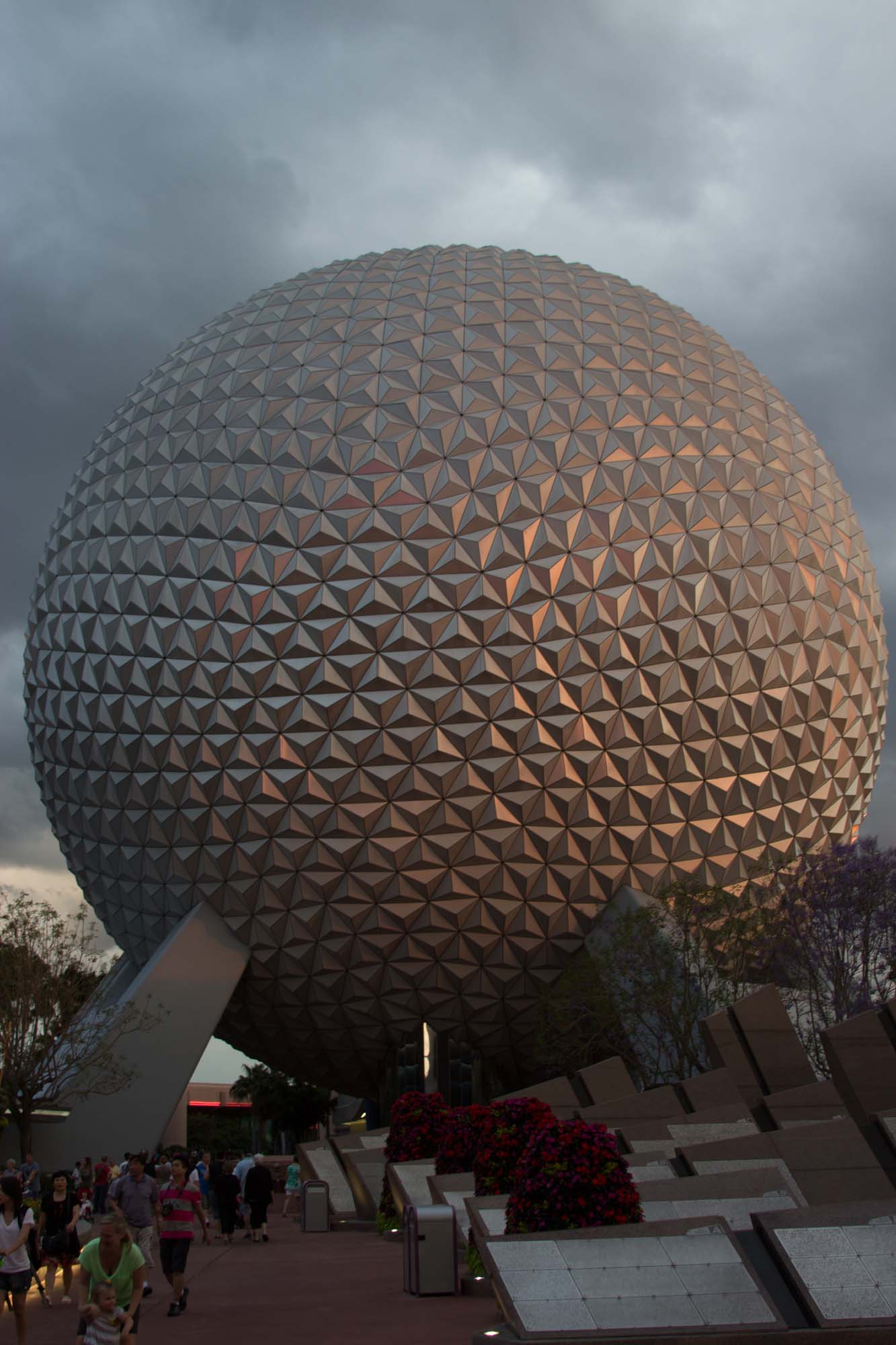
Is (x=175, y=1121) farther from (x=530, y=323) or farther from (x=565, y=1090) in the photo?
(x=530, y=323)

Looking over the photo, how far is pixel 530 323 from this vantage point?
27.7m

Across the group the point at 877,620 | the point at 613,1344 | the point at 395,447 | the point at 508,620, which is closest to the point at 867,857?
the point at 877,620

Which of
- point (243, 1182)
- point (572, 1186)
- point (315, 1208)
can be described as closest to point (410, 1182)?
point (315, 1208)

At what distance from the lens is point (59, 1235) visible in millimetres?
12664

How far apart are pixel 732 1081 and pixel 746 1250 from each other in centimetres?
920

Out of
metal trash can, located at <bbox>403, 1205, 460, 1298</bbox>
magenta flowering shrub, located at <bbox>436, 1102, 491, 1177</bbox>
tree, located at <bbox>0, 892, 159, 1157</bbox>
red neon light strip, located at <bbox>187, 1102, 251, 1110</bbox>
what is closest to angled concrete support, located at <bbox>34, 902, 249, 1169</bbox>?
tree, located at <bbox>0, 892, 159, 1157</bbox>

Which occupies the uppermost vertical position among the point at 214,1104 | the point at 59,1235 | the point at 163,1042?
the point at 163,1042

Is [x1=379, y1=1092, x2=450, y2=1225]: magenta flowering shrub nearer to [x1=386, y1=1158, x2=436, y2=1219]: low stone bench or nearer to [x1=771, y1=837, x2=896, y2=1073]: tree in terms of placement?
[x1=386, y1=1158, x2=436, y2=1219]: low stone bench

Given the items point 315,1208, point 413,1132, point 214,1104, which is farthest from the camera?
point 214,1104

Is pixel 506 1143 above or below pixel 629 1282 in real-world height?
above

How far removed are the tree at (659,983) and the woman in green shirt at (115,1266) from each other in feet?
57.6

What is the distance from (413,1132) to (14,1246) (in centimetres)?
1006

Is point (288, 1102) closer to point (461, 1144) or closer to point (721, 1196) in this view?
point (461, 1144)

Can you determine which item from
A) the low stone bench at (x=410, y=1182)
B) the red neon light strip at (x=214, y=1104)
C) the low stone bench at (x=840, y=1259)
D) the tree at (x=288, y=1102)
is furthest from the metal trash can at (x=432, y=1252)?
the red neon light strip at (x=214, y=1104)
